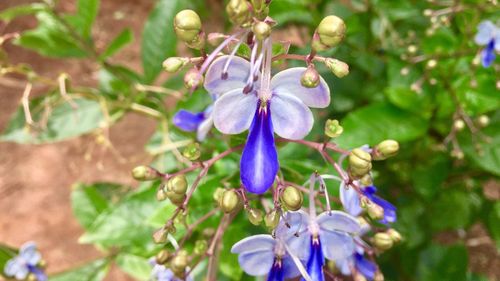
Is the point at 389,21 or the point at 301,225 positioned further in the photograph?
the point at 389,21

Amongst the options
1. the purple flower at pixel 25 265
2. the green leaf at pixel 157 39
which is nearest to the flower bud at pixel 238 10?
the purple flower at pixel 25 265

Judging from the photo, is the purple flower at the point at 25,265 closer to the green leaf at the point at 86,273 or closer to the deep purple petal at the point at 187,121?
the green leaf at the point at 86,273

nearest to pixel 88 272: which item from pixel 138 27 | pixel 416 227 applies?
pixel 416 227

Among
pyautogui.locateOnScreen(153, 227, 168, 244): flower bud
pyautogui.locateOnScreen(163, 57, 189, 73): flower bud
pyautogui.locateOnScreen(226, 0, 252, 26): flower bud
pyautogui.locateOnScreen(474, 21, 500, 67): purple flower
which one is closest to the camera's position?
pyautogui.locateOnScreen(226, 0, 252, 26): flower bud

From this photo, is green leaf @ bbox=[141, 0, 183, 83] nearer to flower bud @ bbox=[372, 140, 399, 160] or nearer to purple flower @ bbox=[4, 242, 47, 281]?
purple flower @ bbox=[4, 242, 47, 281]

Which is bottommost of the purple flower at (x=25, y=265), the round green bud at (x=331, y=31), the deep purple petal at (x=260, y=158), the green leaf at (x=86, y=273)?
the green leaf at (x=86, y=273)

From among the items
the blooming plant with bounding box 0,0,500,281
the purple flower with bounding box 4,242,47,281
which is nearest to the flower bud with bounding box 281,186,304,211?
the blooming plant with bounding box 0,0,500,281

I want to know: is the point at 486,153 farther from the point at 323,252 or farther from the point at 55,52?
the point at 55,52
